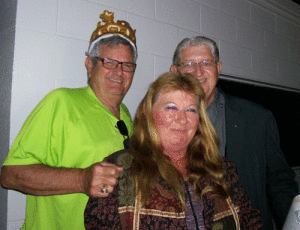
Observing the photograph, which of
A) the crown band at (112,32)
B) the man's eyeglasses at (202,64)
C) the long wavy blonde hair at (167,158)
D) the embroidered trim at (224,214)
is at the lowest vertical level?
the embroidered trim at (224,214)

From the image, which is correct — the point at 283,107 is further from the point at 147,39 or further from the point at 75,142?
the point at 75,142

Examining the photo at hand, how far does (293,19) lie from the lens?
3.29 meters

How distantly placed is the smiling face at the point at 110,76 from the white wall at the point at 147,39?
0.96ft

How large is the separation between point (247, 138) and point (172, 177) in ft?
2.35

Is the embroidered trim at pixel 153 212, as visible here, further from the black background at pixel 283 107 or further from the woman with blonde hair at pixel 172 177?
the black background at pixel 283 107

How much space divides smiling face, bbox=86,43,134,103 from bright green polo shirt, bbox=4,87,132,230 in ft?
0.60

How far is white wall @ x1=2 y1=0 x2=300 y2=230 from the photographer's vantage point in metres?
1.29

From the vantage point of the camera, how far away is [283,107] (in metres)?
3.18

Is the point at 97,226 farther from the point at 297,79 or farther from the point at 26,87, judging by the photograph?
the point at 297,79

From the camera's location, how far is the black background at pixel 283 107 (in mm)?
2748

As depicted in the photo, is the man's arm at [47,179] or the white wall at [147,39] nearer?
the man's arm at [47,179]

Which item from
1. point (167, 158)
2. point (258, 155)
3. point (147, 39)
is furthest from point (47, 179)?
point (147, 39)

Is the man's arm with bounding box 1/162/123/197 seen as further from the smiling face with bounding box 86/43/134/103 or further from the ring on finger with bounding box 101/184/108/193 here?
the smiling face with bounding box 86/43/134/103

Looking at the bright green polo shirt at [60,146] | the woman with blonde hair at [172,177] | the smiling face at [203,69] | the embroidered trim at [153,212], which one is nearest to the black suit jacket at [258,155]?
the smiling face at [203,69]
